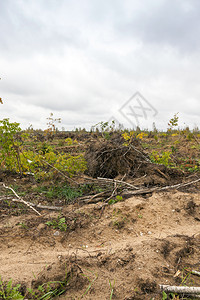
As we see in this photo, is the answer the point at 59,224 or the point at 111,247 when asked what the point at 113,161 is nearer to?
the point at 59,224

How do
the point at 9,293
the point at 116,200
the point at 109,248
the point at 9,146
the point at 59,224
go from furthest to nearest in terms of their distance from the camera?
the point at 9,146, the point at 116,200, the point at 59,224, the point at 109,248, the point at 9,293

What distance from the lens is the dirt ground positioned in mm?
2025

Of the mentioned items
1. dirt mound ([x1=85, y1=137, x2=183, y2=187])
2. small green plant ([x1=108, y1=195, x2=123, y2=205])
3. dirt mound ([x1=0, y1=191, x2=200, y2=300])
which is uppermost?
dirt mound ([x1=85, y1=137, x2=183, y2=187])

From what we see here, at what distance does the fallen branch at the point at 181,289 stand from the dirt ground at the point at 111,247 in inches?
2.5

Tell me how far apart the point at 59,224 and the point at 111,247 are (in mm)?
841

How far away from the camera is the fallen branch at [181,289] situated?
5.97 feet

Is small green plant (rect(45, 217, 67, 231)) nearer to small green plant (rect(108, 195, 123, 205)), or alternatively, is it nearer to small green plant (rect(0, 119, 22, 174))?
small green plant (rect(108, 195, 123, 205))

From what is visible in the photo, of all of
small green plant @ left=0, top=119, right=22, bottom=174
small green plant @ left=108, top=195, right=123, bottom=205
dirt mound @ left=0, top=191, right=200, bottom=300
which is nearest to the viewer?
dirt mound @ left=0, top=191, right=200, bottom=300

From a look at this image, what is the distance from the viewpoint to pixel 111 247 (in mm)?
2717

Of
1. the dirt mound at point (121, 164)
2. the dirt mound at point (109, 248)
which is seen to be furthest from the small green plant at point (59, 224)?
the dirt mound at point (121, 164)


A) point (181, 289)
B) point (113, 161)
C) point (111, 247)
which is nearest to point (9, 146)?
point (113, 161)

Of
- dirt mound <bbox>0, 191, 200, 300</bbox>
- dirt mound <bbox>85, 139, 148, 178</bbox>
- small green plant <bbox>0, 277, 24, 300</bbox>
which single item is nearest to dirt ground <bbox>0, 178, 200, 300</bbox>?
dirt mound <bbox>0, 191, 200, 300</bbox>

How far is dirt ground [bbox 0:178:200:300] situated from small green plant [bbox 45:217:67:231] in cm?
6

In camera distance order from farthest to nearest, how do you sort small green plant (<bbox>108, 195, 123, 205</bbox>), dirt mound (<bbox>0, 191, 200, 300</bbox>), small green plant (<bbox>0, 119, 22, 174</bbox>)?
small green plant (<bbox>0, 119, 22, 174</bbox>), small green plant (<bbox>108, 195, 123, 205</bbox>), dirt mound (<bbox>0, 191, 200, 300</bbox>)
